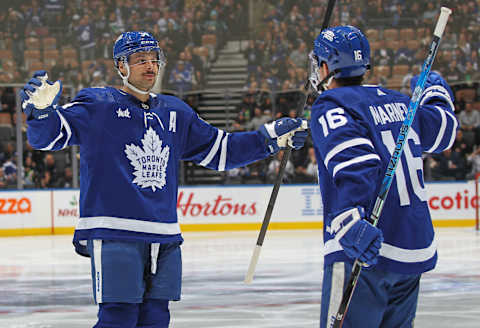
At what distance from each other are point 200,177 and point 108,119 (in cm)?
1068

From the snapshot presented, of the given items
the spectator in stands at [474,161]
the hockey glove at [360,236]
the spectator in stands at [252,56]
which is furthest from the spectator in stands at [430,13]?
the hockey glove at [360,236]

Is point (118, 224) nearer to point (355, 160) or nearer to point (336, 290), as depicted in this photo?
point (336, 290)

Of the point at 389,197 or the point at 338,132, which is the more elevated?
the point at 338,132

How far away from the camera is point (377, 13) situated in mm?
15383

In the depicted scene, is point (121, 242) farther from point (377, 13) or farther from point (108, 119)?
point (377, 13)

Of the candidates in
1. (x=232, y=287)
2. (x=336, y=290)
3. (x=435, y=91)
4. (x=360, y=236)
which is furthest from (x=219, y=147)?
(x=232, y=287)

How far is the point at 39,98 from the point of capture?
3289 mm

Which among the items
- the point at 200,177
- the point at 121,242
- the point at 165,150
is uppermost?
the point at 165,150

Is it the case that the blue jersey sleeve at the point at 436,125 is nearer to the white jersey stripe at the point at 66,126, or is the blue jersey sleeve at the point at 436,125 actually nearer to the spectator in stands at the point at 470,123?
the white jersey stripe at the point at 66,126

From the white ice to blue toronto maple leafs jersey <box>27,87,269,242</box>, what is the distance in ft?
7.02

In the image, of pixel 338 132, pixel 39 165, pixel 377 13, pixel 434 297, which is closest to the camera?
pixel 338 132

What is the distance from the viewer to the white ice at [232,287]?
18.7 feet

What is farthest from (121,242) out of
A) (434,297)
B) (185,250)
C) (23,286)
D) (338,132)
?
(185,250)

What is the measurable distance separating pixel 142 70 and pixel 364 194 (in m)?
1.51
